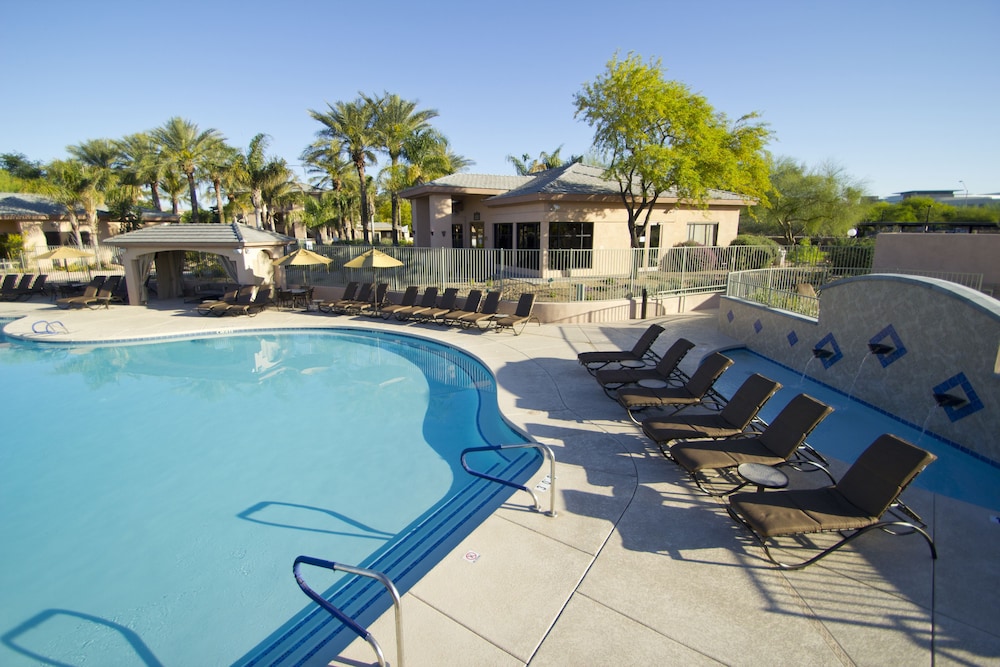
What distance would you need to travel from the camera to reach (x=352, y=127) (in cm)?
2650

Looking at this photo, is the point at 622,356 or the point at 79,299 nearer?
the point at 622,356

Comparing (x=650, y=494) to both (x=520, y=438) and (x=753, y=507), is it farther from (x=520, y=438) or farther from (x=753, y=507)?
(x=520, y=438)

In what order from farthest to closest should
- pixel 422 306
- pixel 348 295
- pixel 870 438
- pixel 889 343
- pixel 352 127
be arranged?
pixel 352 127, pixel 348 295, pixel 422 306, pixel 889 343, pixel 870 438

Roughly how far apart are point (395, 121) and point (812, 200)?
27.8 metres

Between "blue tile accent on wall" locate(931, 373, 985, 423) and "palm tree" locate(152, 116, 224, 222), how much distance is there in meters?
39.4

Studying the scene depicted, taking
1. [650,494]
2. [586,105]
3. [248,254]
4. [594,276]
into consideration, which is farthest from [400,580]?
[586,105]

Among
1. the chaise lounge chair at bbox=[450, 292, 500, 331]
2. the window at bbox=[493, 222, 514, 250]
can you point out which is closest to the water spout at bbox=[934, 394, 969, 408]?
the chaise lounge chair at bbox=[450, 292, 500, 331]

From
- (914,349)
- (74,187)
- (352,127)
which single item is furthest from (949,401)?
(74,187)

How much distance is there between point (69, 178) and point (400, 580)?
136ft

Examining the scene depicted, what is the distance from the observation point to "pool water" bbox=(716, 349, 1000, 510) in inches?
229

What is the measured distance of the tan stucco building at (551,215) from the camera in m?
21.8

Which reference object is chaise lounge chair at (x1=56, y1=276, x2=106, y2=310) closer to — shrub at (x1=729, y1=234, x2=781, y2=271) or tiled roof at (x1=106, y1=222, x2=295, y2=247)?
tiled roof at (x1=106, y1=222, x2=295, y2=247)

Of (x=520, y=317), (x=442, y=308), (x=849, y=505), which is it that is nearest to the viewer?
(x=849, y=505)

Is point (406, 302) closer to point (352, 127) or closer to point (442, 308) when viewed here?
point (442, 308)
